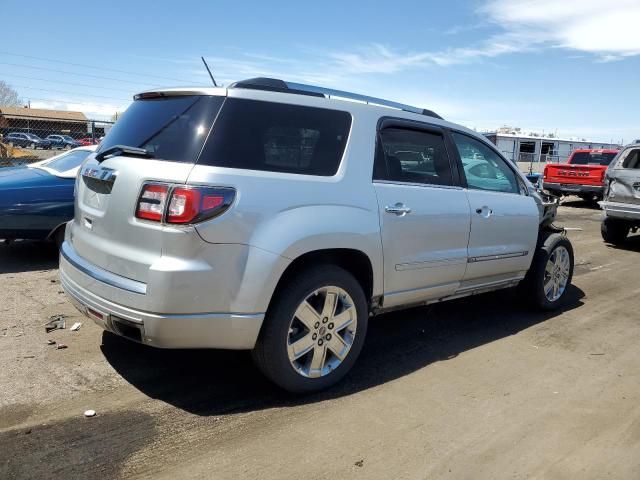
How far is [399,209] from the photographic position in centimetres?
376

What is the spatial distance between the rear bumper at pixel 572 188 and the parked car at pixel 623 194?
290 inches

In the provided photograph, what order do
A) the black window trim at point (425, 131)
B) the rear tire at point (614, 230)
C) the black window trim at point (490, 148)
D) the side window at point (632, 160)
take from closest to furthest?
1. the black window trim at point (425, 131)
2. the black window trim at point (490, 148)
3. the side window at point (632, 160)
4. the rear tire at point (614, 230)

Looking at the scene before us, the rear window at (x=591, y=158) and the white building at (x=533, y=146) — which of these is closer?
the rear window at (x=591, y=158)

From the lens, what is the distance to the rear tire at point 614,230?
992 cm

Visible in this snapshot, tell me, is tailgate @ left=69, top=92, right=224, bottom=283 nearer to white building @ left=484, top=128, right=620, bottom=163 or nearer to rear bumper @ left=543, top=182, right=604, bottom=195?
rear bumper @ left=543, top=182, right=604, bottom=195

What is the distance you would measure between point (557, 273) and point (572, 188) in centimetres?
1299

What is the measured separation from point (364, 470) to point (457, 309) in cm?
314

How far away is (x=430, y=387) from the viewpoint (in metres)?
3.70

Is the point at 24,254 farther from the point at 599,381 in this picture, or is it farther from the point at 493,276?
the point at 599,381

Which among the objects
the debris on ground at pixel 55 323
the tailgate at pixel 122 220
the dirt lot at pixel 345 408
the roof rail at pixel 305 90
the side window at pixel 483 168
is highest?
the roof rail at pixel 305 90

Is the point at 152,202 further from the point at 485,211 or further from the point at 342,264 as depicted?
the point at 485,211

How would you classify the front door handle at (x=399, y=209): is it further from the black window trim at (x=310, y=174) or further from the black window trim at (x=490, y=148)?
the black window trim at (x=490, y=148)

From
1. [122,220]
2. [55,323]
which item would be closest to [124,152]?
[122,220]

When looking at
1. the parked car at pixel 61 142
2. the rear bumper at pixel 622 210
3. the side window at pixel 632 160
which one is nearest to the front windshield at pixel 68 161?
the rear bumper at pixel 622 210
